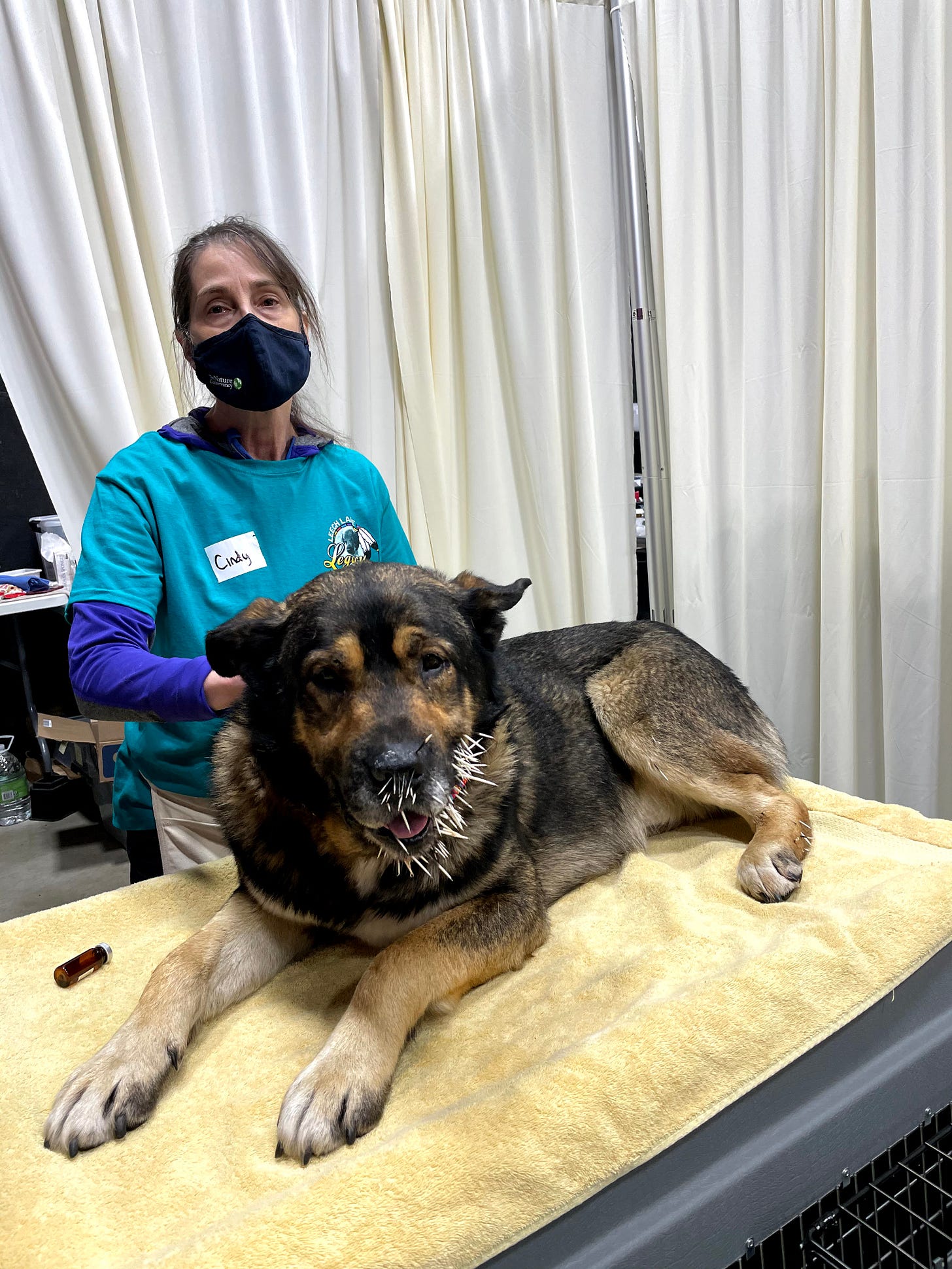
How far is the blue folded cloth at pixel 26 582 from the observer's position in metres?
4.32

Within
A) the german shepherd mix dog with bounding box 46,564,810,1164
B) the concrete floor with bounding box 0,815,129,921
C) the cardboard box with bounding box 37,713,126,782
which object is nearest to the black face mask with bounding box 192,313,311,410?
the german shepherd mix dog with bounding box 46,564,810,1164

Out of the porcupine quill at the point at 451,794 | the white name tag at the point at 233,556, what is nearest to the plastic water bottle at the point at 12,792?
the white name tag at the point at 233,556

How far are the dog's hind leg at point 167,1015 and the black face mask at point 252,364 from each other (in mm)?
1137

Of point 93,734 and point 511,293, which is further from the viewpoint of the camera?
point 93,734

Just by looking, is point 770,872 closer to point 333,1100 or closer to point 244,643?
point 333,1100

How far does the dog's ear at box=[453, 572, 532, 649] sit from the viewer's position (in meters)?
1.48

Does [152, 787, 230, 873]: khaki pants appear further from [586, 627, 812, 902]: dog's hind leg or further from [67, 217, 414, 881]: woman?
[586, 627, 812, 902]: dog's hind leg

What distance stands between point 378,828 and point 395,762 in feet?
0.36

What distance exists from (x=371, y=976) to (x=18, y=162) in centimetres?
279

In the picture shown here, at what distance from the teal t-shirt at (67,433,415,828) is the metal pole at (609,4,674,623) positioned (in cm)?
173

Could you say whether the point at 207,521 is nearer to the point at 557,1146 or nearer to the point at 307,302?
the point at 307,302

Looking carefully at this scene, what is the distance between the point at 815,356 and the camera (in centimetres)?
303

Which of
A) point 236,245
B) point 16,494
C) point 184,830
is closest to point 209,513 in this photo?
point 236,245

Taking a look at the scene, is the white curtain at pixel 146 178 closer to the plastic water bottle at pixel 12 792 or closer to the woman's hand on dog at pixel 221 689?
the woman's hand on dog at pixel 221 689
